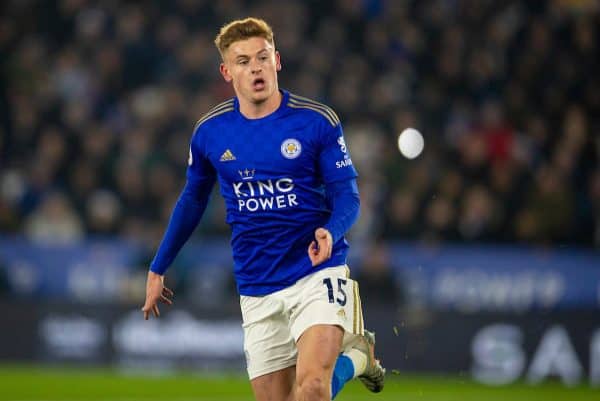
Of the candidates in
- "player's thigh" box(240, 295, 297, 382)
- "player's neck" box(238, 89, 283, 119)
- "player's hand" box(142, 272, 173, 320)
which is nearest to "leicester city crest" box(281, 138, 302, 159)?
"player's neck" box(238, 89, 283, 119)

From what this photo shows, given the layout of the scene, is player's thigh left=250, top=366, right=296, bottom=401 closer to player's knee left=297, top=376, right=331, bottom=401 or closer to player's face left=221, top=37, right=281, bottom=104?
player's knee left=297, top=376, right=331, bottom=401

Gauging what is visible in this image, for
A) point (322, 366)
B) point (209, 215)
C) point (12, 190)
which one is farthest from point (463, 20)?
point (322, 366)

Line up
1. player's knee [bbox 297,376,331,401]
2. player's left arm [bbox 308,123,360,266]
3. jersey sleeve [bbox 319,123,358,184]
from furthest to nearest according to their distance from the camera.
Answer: jersey sleeve [bbox 319,123,358,184] < player's left arm [bbox 308,123,360,266] < player's knee [bbox 297,376,331,401]

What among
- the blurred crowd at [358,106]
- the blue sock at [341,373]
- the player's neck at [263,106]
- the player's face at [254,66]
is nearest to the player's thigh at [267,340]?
the blue sock at [341,373]

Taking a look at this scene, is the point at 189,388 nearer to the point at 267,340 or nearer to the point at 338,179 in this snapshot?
the point at 267,340

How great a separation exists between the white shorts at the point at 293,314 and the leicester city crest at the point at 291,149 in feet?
2.02

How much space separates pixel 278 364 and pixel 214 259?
26.6ft

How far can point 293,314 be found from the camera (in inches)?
254

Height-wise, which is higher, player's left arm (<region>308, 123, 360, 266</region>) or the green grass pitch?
player's left arm (<region>308, 123, 360, 266</region>)

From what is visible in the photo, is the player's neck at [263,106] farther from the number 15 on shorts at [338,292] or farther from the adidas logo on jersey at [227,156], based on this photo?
the number 15 on shorts at [338,292]

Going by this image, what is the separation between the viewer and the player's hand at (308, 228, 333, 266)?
599cm

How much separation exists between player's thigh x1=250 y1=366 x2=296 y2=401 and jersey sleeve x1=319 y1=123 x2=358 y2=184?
1067mm

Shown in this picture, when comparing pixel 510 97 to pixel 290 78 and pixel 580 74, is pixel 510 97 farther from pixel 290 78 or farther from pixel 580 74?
pixel 290 78

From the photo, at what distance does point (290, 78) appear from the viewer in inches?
645
